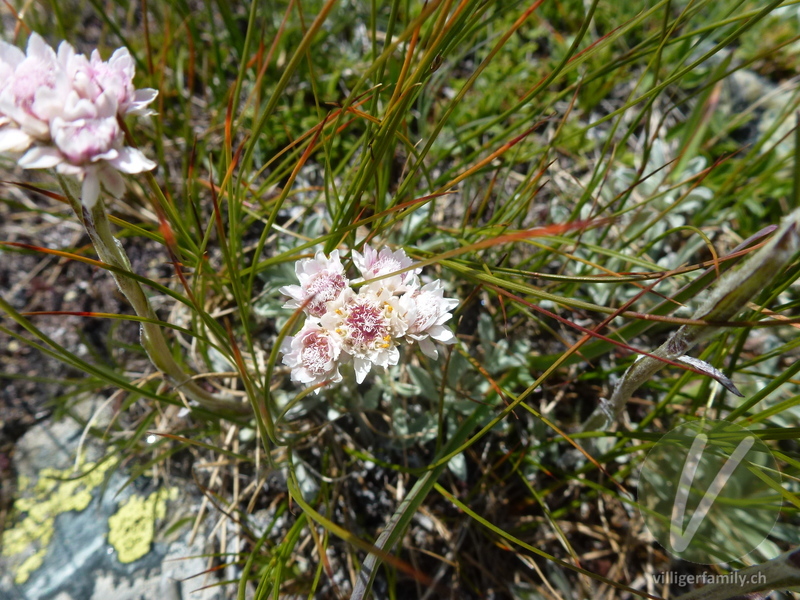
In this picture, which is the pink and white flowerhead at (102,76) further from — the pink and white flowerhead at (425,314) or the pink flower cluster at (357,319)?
the pink and white flowerhead at (425,314)

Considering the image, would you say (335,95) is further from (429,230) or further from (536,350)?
(536,350)

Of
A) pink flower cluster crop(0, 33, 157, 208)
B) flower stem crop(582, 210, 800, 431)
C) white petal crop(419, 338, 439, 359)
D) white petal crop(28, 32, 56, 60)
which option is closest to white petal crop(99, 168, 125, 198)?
pink flower cluster crop(0, 33, 157, 208)

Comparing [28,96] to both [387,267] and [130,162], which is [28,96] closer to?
[130,162]

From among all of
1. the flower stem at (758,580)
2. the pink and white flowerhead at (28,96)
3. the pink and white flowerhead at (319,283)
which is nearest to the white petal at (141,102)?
the pink and white flowerhead at (28,96)

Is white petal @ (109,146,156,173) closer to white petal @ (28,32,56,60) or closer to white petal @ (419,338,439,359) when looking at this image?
white petal @ (28,32,56,60)

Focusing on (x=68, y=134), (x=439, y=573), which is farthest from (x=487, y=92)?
(x=439, y=573)

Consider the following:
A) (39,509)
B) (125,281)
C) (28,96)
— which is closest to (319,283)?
(125,281)

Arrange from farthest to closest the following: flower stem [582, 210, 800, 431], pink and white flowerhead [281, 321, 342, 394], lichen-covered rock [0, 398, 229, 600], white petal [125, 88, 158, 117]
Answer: lichen-covered rock [0, 398, 229, 600], pink and white flowerhead [281, 321, 342, 394], white petal [125, 88, 158, 117], flower stem [582, 210, 800, 431]
